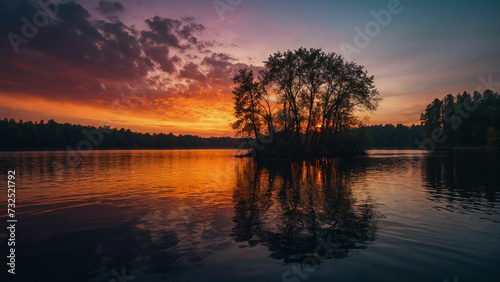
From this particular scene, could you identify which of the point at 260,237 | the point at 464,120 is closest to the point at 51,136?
the point at 260,237

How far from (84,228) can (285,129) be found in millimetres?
51954

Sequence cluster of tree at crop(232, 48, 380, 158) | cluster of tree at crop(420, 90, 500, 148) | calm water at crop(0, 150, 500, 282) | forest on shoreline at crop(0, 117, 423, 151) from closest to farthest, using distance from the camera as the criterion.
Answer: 1. calm water at crop(0, 150, 500, 282)
2. cluster of tree at crop(232, 48, 380, 158)
3. cluster of tree at crop(420, 90, 500, 148)
4. forest on shoreline at crop(0, 117, 423, 151)

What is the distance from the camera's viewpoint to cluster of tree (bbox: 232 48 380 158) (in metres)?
54.8

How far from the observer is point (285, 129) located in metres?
59.3

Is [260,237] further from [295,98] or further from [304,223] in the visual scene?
[295,98]

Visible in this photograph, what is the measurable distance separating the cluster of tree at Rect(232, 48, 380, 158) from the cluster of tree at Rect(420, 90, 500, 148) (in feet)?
233

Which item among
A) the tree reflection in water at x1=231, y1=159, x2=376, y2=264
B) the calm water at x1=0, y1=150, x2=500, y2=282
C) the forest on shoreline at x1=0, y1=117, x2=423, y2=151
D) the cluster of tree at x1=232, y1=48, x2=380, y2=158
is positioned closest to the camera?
the calm water at x1=0, y1=150, x2=500, y2=282

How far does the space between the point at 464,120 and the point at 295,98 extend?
95634 millimetres

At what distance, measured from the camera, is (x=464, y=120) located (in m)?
109

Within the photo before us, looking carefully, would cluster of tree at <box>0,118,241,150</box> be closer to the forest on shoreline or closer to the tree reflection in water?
the forest on shoreline

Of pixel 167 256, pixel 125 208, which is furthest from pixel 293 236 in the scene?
pixel 125 208

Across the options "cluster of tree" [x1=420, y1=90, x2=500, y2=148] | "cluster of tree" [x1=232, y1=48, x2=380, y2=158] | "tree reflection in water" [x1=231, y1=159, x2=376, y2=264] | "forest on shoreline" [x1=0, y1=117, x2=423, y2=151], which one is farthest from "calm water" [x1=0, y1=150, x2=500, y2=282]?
"cluster of tree" [x1=420, y1=90, x2=500, y2=148]

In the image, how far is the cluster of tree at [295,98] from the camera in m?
54.8

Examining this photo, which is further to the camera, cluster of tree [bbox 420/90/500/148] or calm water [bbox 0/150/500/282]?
cluster of tree [bbox 420/90/500/148]
